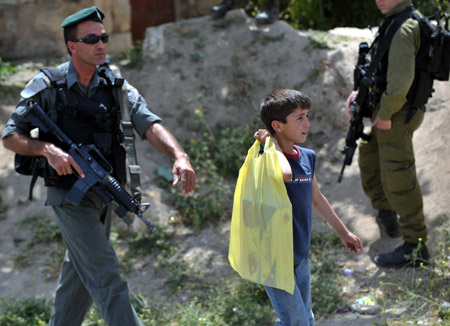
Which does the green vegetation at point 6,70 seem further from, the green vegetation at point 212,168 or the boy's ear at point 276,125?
the boy's ear at point 276,125

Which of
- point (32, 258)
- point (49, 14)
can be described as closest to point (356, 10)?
point (49, 14)

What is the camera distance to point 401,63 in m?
4.00

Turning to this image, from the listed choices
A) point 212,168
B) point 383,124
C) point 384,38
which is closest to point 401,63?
point 384,38

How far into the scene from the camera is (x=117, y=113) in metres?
3.54

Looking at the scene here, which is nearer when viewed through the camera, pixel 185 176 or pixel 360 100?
pixel 185 176

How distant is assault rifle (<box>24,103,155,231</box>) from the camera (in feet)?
10.9

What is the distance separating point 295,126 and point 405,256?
1.85 metres

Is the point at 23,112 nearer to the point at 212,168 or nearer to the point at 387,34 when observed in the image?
the point at 387,34

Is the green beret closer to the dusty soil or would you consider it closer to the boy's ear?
the boy's ear

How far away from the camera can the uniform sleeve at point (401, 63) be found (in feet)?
13.1

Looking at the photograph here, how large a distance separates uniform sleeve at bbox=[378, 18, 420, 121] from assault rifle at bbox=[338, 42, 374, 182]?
0.22 m

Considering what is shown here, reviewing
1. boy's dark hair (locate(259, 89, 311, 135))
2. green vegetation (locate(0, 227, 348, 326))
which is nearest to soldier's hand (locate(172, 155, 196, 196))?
boy's dark hair (locate(259, 89, 311, 135))

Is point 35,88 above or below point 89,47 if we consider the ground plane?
below

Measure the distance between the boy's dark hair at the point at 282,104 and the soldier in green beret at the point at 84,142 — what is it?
1.96ft
